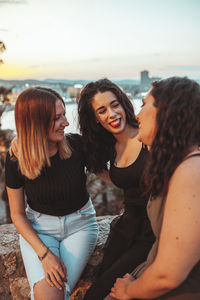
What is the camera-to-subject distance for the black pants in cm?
175

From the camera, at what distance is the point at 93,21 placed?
11.2m

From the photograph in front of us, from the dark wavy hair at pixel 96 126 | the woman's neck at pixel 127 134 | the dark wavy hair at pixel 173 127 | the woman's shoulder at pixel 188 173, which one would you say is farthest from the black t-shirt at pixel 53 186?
the woman's shoulder at pixel 188 173

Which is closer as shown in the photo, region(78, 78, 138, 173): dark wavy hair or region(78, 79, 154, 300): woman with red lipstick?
region(78, 79, 154, 300): woman with red lipstick

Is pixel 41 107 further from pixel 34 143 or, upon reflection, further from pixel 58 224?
pixel 58 224

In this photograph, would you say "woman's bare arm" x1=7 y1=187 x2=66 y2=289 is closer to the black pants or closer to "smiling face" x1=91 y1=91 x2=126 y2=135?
the black pants

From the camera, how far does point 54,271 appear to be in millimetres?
1747

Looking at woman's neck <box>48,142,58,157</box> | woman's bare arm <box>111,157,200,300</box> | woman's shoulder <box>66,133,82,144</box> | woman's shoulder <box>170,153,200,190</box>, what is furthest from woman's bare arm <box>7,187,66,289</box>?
woman's shoulder <box>170,153,200,190</box>

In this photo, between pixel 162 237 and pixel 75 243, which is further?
pixel 75 243

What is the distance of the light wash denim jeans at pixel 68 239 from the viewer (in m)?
1.90

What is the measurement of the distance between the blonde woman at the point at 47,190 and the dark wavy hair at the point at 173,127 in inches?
40.4

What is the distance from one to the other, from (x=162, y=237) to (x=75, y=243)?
109 centimetres

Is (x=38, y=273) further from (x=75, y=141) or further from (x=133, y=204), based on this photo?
(x=75, y=141)

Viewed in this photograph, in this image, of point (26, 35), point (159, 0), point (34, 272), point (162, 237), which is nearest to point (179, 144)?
point (162, 237)

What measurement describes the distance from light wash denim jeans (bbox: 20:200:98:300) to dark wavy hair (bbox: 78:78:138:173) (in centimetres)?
45
